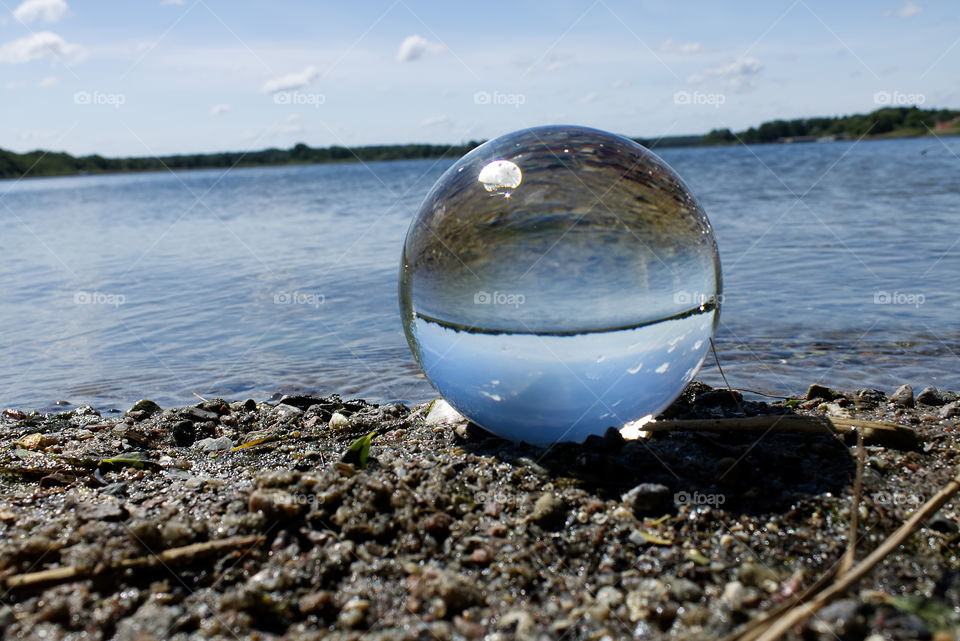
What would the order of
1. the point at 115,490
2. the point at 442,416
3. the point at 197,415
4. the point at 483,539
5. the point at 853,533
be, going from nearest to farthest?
the point at 853,533, the point at 483,539, the point at 115,490, the point at 442,416, the point at 197,415

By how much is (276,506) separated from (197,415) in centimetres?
245

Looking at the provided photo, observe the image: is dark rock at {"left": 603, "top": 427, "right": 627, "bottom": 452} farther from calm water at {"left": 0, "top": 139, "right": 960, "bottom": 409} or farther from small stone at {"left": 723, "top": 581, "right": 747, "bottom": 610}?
calm water at {"left": 0, "top": 139, "right": 960, "bottom": 409}

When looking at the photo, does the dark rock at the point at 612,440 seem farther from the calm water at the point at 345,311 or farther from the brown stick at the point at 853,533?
the calm water at the point at 345,311

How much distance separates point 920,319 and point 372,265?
332 inches

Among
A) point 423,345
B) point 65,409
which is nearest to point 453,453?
point 423,345

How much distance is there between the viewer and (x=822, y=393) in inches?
192

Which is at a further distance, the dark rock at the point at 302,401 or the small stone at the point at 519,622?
the dark rock at the point at 302,401

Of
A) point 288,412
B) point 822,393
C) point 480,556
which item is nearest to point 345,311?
point 288,412

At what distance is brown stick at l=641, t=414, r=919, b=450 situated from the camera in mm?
3568

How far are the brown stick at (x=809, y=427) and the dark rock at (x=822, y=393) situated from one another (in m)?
1.07

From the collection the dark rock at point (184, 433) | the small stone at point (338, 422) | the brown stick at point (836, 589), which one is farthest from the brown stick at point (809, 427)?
the dark rock at point (184, 433)

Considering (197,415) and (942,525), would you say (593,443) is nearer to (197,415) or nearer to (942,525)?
(942,525)

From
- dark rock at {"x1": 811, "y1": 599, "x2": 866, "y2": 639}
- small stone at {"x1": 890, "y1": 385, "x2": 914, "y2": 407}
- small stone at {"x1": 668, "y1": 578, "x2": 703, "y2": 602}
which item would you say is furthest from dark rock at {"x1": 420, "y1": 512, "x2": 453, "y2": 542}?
small stone at {"x1": 890, "y1": 385, "x2": 914, "y2": 407}

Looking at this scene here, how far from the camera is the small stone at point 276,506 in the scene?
2.97m
